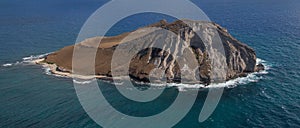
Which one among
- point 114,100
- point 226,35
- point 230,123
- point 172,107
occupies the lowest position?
point 230,123

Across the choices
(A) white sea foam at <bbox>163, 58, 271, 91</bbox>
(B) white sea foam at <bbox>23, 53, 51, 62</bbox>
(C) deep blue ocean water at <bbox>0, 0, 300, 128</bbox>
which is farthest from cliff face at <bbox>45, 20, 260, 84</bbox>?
(B) white sea foam at <bbox>23, 53, 51, 62</bbox>

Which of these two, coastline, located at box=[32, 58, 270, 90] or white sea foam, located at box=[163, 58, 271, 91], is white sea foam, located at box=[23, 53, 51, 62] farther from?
white sea foam, located at box=[163, 58, 271, 91]

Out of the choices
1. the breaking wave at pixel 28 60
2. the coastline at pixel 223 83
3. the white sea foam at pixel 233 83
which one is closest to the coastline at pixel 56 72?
the coastline at pixel 223 83

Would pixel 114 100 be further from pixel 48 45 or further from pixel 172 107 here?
pixel 48 45

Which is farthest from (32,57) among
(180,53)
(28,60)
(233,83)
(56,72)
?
(233,83)

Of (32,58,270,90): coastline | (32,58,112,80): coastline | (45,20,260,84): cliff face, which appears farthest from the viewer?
(32,58,112,80): coastline

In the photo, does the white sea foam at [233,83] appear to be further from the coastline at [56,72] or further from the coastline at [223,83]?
the coastline at [56,72]

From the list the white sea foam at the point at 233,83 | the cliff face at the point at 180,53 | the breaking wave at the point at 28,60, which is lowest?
the white sea foam at the point at 233,83

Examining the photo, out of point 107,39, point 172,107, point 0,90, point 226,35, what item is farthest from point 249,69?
point 0,90
